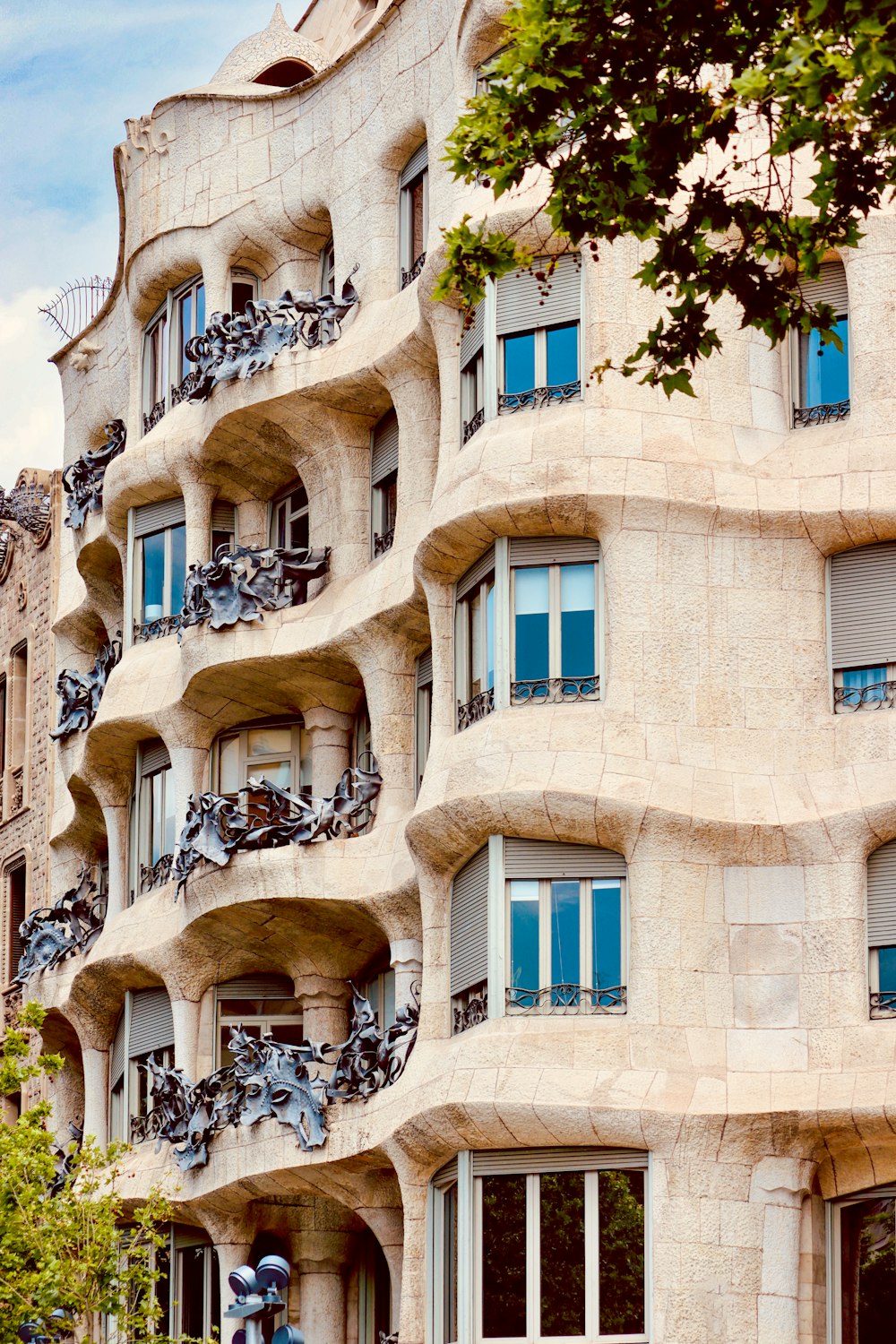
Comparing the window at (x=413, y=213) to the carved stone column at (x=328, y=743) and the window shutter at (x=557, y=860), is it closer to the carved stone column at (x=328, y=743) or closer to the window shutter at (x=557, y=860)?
the carved stone column at (x=328, y=743)

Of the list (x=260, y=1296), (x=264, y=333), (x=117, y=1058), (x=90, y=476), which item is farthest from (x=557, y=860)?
(x=90, y=476)

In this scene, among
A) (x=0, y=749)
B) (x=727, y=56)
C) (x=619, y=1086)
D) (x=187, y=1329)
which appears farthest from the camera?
(x=0, y=749)

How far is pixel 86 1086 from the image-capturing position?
125ft

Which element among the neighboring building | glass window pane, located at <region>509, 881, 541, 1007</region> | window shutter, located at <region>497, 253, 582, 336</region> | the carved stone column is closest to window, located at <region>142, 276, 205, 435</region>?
the neighboring building

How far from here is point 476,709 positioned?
97.0 feet

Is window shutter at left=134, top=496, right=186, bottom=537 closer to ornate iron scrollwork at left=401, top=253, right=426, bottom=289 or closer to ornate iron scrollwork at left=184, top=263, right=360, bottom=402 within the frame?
ornate iron scrollwork at left=184, top=263, right=360, bottom=402

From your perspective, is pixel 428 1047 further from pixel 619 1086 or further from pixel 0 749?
pixel 0 749

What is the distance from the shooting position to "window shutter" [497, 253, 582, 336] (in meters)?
30.0

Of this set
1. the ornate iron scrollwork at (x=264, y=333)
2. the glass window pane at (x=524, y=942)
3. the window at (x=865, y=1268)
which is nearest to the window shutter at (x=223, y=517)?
the ornate iron scrollwork at (x=264, y=333)

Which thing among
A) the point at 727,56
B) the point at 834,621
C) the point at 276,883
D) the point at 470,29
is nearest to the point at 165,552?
the point at 276,883

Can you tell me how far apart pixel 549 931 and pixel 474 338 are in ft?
22.1

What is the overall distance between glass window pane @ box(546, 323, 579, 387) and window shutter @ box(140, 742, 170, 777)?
31.3ft

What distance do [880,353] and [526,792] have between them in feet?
19.0

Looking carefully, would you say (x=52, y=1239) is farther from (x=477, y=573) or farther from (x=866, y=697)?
(x=866, y=697)
